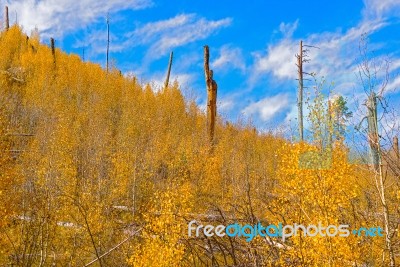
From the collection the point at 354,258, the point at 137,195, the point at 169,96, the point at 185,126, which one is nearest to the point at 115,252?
the point at 354,258

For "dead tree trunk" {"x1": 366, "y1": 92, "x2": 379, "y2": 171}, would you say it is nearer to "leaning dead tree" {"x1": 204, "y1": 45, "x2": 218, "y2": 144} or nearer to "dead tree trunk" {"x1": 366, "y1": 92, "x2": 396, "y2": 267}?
"dead tree trunk" {"x1": 366, "y1": 92, "x2": 396, "y2": 267}

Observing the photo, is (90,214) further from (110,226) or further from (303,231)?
(303,231)

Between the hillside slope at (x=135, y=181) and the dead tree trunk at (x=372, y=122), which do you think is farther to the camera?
the hillside slope at (x=135, y=181)

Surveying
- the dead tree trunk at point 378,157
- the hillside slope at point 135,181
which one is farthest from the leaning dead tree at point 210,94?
the dead tree trunk at point 378,157

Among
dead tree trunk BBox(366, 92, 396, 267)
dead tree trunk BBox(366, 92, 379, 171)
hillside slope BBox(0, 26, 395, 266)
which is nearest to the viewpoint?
dead tree trunk BBox(366, 92, 396, 267)

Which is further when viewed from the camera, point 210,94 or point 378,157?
point 210,94

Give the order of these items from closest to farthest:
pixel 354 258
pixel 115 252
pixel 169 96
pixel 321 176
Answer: pixel 354 258, pixel 321 176, pixel 115 252, pixel 169 96

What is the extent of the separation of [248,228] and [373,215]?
2.38 m

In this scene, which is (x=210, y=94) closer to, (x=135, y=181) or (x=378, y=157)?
Result: (x=135, y=181)

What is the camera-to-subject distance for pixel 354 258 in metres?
5.52

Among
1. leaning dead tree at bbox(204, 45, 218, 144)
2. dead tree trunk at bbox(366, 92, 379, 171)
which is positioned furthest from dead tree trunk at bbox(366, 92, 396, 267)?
leaning dead tree at bbox(204, 45, 218, 144)

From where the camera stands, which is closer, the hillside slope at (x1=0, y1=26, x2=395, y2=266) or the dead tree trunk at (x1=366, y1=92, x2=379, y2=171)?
the dead tree trunk at (x1=366, y1=92, x2=379, y2=171)

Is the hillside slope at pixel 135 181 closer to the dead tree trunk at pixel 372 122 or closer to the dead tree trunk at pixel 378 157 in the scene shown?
the dead tree trunk at pixel 378 157

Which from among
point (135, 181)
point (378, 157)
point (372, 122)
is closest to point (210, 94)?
point (135, 181)
